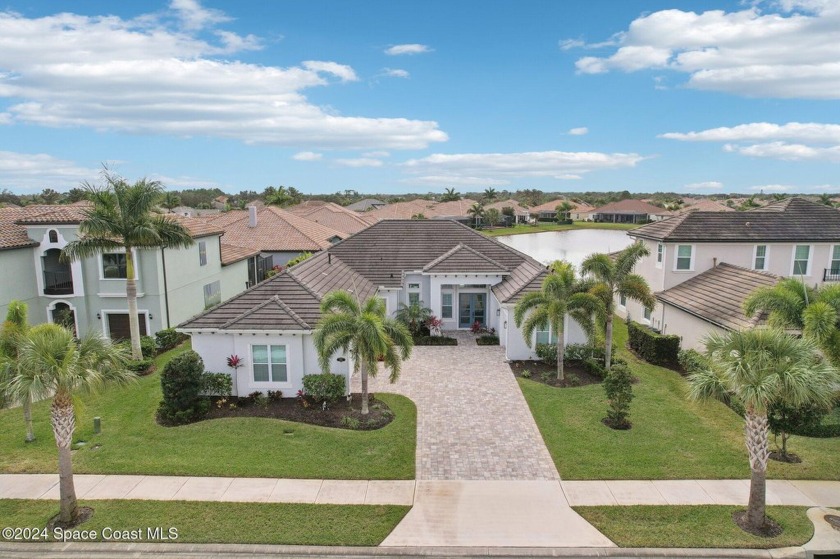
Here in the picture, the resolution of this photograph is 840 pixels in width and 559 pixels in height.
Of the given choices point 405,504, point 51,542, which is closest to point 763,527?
point 405,504

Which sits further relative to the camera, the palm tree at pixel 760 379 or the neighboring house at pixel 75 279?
the neighboring house at pixel 75 279

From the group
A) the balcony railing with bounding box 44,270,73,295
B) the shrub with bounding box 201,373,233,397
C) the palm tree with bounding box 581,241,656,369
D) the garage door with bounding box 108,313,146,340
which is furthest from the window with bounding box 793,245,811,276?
the balcony railing with bounding box 44,270,73,295

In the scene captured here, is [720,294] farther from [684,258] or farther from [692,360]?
[692,360]

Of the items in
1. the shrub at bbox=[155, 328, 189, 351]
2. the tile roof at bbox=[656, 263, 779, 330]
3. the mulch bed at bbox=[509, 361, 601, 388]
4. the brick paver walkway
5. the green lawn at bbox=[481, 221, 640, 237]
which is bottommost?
the brick paver walkway

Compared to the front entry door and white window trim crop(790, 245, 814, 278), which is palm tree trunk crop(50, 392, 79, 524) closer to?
the front entry door

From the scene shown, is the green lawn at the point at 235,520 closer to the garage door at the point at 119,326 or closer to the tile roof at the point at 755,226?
the garage door at the point at 119,326

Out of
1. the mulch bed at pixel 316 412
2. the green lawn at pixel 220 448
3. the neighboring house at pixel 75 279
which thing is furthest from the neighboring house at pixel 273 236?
the green lawn at pixel 220 448
